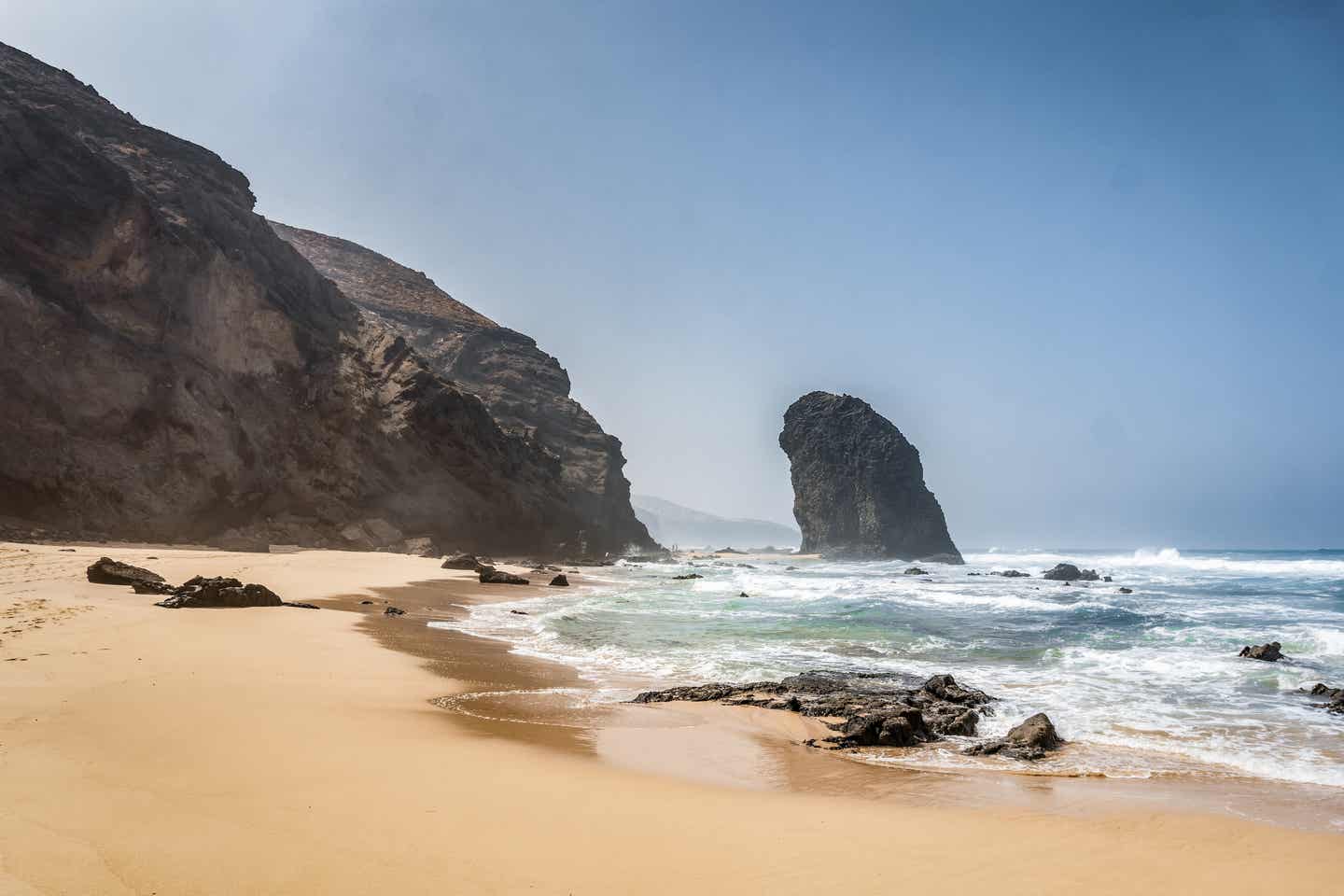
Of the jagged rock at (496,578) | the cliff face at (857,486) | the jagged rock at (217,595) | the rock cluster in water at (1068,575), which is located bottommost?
the jagged rock at (496,578)

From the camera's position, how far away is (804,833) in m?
4.32

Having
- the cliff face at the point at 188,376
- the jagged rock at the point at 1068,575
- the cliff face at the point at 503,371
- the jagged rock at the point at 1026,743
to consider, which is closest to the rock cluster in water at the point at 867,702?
the jagged rock at the point at 1026,743

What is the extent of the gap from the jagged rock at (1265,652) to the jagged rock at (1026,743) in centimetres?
990

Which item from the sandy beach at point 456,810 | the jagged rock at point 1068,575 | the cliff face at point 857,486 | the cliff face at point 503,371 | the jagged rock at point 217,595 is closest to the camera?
the sandy beach at point 456,810

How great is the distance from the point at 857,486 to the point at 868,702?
90.3 meters

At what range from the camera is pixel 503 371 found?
69812 millimetres

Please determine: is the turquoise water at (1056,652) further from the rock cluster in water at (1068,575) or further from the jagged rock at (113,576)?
the rock cluster in water at (1068,575)

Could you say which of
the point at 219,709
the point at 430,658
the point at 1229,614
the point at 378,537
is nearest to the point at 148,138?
the point at 378,537

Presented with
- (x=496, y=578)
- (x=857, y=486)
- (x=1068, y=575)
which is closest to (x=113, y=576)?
(x=496, y=578)

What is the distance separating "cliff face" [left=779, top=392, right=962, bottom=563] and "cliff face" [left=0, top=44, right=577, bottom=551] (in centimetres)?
5732

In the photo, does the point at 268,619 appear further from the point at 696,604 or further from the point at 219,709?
the point at 696,604

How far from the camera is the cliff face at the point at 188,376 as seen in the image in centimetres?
2780

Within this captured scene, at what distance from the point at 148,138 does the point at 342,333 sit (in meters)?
15.1

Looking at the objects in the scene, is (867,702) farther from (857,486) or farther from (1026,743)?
(857,486)
